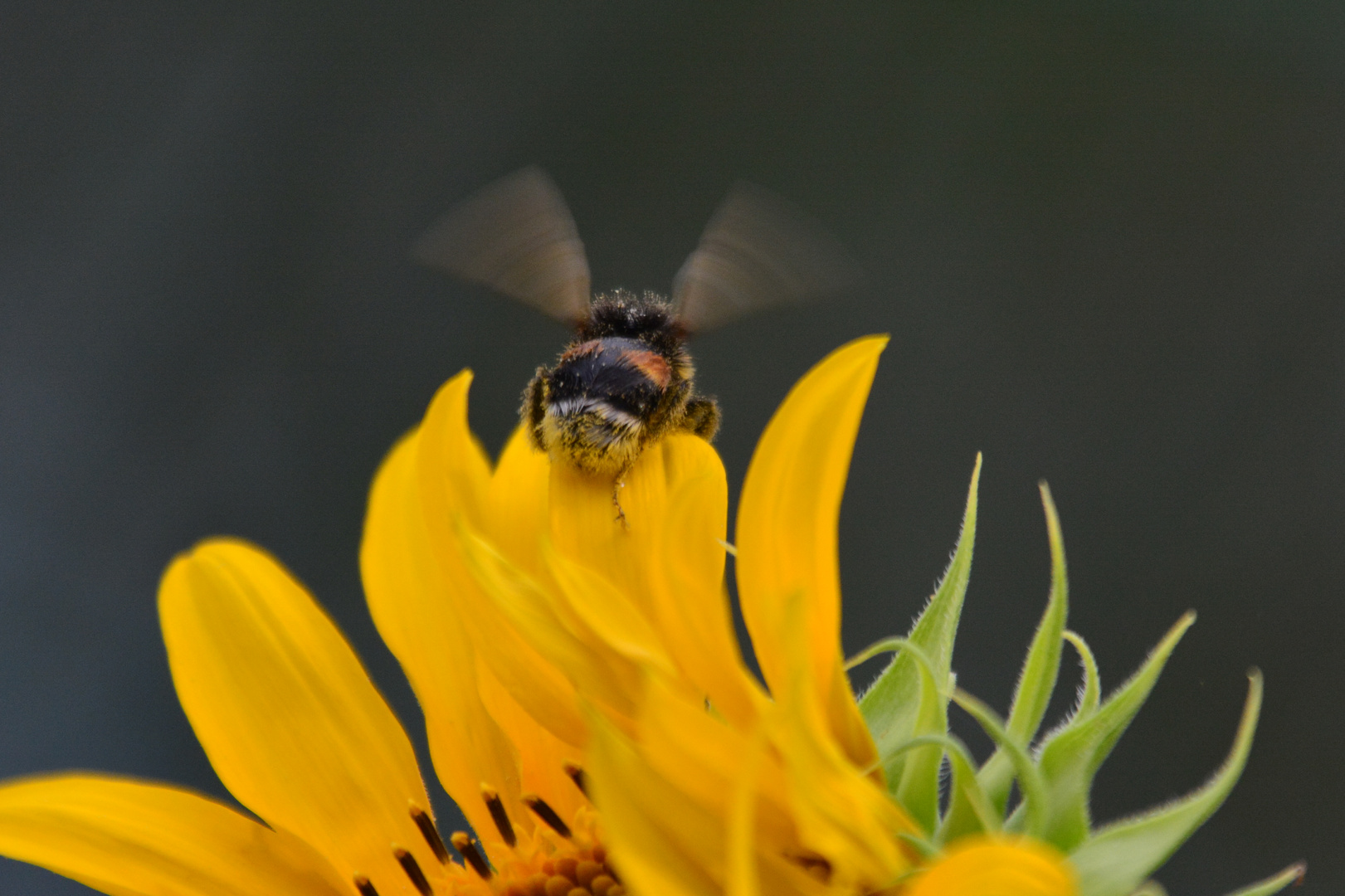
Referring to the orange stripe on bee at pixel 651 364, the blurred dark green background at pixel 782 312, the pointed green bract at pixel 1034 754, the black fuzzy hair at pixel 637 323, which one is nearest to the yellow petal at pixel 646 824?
the pointed green bract at pixel 1034 754

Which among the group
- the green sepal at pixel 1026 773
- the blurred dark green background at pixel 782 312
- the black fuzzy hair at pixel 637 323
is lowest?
the green sepal at pixel 1026 773

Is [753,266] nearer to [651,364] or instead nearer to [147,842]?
[651,364]

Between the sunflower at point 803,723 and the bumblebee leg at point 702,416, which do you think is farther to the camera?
the bumblebee leg at point 702,416

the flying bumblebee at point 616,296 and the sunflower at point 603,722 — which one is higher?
the flying bumblebee at point 616,296

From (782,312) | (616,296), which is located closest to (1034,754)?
(616,296)

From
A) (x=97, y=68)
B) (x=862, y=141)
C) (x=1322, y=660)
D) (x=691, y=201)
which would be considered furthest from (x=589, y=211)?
(x=1322, y=660)

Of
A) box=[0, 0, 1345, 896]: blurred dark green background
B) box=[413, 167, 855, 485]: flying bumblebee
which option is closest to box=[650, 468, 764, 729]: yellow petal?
box=[413, 167, 855, 485]: flying bumblebee

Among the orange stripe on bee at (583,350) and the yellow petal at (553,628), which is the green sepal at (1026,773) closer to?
the yellow petal at (553,628)
